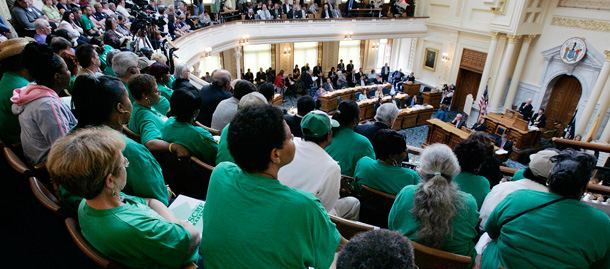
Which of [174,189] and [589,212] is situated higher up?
[589,212]

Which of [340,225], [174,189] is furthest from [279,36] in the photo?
[340,225]

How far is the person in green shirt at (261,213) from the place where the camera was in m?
1.14

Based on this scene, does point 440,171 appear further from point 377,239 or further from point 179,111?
point 179,111

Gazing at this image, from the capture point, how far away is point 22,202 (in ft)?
7.98

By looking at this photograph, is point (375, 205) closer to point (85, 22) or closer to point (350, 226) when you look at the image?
point (350, 226)

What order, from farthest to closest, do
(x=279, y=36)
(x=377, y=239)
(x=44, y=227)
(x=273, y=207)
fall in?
1. (x=279, y=36)
2. (x=44, y=227)
3. (x=273, y=207)
4. (x=377, y=239)

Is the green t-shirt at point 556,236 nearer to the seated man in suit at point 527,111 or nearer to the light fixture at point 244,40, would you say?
the seated man in suit at point 527,111

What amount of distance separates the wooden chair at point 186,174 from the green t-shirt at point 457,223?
1.27 m

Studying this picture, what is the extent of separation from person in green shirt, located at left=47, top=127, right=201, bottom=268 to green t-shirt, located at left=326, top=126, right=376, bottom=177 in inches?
68.8

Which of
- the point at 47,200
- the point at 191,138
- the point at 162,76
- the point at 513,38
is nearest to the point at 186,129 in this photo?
the point at 191,138

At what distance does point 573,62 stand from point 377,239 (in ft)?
40.0

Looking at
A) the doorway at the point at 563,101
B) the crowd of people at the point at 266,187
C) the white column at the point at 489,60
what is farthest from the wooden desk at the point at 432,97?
the crowd of people at the point at 266,187

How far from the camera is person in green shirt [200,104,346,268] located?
1138 millimetres

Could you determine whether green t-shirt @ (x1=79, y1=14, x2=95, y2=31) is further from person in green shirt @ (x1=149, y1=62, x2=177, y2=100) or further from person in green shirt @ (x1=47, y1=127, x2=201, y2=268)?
person in green shirt @ (x1=47, y1=127, x2=201, y2=268)
